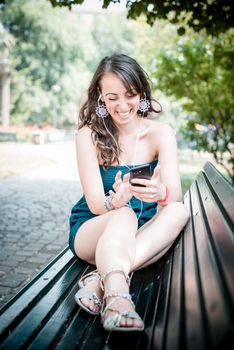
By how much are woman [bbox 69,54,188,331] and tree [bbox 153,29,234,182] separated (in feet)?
16.0

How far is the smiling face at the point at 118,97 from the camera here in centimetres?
262

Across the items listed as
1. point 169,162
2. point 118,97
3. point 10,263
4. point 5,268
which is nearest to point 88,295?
point 169,162

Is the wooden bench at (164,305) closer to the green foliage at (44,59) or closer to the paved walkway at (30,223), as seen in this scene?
the paved walkway at (30,223)

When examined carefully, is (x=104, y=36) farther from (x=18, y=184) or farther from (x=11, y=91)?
(x=18, y=184)

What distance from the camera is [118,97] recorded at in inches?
104

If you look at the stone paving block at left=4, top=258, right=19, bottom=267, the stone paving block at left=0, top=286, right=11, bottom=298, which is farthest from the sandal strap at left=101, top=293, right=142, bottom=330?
the stone paving block at left=4, top=258, right=19, bottom=267

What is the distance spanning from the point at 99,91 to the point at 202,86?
6.27 metres

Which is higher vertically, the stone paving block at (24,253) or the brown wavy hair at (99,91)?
the brown wavy hair at (99,91)

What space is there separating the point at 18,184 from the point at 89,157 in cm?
731

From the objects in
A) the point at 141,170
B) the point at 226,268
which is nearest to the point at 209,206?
the point at 141,170

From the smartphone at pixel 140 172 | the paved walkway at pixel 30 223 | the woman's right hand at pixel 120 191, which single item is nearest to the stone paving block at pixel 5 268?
the paved walkway at pixel 30 223

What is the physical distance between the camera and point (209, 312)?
114 cm

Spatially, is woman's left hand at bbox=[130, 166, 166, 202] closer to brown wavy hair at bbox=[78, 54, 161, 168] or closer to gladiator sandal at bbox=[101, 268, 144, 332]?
brown wavy hair at bbox=[78, 54, 161, 168]


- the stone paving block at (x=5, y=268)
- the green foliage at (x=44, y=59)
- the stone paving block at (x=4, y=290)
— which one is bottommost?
the stone paving block at (x=5, y=268)
